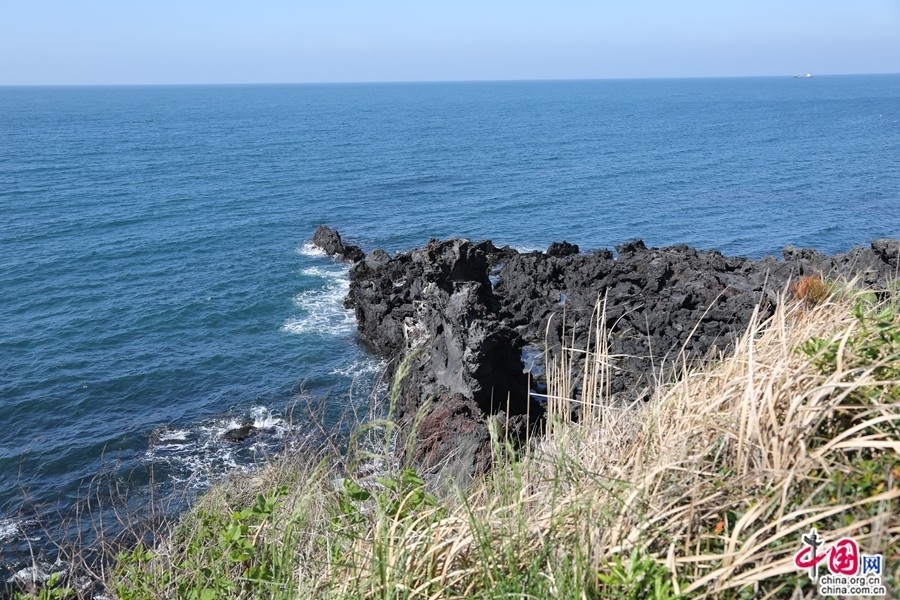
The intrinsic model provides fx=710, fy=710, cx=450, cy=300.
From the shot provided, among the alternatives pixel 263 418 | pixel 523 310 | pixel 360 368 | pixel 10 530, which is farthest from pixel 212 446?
pixel 523 310

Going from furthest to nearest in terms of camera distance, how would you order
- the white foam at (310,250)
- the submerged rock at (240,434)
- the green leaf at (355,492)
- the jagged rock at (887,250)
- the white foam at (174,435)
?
the white foam at (310,250), the jagged rock at (887,250), the white foam at (174,435), the submerged rock at (240,434), the green leaf at (355,492)

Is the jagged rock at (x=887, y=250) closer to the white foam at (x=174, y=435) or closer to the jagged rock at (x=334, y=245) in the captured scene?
the jagged rock at (x=334, y=245)

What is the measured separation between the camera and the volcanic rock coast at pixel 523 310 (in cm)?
2178

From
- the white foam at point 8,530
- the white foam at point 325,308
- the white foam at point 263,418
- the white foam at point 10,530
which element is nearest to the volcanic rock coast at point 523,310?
the white foam at point 325,308

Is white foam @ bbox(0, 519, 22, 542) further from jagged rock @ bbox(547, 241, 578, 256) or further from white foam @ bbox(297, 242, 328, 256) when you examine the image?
white foam @ bbox(297, 242, 328, 256)

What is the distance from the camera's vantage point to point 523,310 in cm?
3453

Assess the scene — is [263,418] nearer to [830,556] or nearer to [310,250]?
[310,250]

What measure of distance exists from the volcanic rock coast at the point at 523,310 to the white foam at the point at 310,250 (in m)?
8.12

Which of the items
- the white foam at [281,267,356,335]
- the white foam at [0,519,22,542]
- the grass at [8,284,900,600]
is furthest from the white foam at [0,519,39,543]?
the grass at [8,284,900,600]

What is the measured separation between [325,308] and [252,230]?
1853 centimetres

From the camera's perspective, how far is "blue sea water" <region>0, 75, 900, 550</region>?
27.9 metres

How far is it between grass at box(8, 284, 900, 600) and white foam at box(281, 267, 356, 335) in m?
31.3

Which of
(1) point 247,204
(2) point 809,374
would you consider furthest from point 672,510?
(1) point 247,204

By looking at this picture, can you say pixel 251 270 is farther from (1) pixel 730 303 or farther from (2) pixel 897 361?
(2) pixel 897 361
